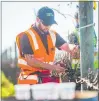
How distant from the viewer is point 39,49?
2.91 metres

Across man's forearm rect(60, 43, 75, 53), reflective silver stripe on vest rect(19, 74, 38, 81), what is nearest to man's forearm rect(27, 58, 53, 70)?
reflective silver stripe on vest rect(19, 74, 38, 81)

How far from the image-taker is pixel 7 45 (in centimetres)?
289

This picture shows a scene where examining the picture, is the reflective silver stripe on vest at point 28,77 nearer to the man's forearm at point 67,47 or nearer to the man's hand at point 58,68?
the man's hand at point 58,68

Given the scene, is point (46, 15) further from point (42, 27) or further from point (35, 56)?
point (35, 56)

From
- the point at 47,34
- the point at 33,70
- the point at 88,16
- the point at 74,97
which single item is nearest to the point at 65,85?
the point at 74,97

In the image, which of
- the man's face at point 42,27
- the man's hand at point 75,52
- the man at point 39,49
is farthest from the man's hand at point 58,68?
the man's face at point 42,27

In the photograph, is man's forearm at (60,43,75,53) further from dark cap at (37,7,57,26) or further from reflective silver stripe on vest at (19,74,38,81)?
reflective silver stripe on vest at (19,74,38,81)

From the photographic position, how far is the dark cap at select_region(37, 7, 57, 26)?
2934mm

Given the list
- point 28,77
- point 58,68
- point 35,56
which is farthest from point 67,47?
point 28,77

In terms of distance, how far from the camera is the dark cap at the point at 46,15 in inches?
115

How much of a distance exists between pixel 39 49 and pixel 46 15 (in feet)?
1.12

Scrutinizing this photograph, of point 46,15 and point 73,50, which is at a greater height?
point 46,15

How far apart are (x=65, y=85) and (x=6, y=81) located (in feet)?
1.81

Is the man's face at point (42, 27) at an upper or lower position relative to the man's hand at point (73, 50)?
upper
